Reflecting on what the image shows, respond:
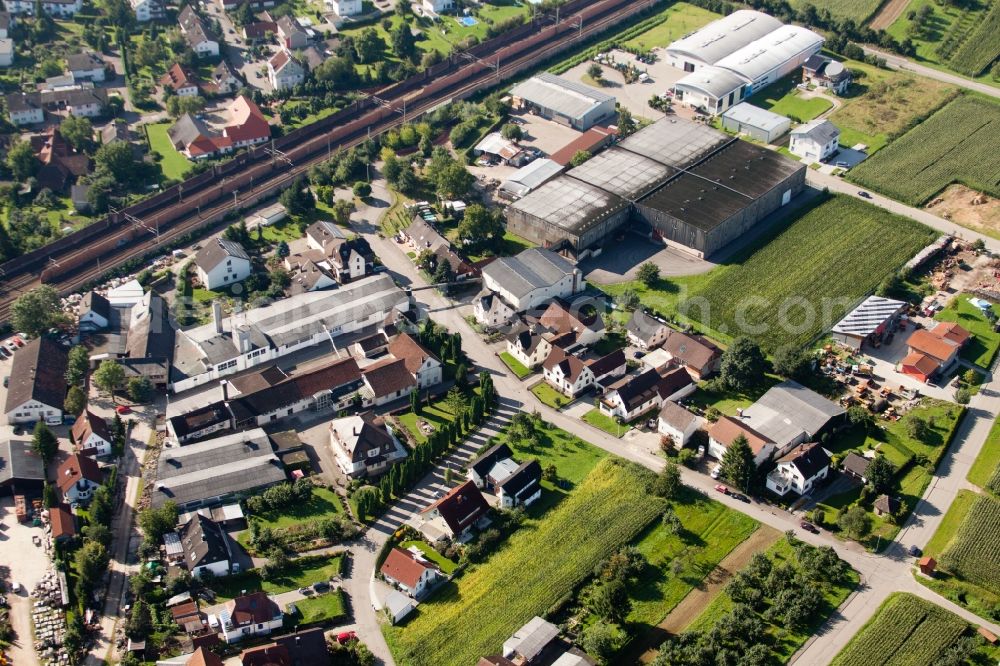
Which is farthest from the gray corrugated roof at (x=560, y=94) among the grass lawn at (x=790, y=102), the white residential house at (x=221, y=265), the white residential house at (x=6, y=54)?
the white residential house at (x=6, y=54)

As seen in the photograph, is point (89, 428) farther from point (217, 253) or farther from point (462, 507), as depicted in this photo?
point (462, 507)

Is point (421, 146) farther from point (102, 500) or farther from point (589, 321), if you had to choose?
point (102, 500)

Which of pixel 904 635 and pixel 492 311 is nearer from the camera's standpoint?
pixel 904 635

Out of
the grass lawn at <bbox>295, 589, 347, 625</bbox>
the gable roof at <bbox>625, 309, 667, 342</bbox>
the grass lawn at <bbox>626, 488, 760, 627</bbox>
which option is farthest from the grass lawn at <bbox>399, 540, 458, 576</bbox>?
the gable roof at <bbox>625, 309, 667, 342</bbox>

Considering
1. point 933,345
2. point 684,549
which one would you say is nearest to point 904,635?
point 684,549

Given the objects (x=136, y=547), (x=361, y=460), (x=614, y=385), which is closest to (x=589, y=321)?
(x=614, y=385)

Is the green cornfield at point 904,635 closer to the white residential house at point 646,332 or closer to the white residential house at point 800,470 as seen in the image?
the white residential house at point 800,470

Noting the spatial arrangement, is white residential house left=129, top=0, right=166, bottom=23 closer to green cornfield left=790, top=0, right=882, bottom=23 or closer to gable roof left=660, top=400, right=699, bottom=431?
green cornfield left=790, top=0, right=882, bottom=23
